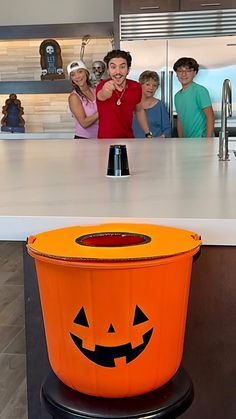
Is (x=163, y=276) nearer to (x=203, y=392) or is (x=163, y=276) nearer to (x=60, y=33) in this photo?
(x=203, y=392)

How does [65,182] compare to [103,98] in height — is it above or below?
below

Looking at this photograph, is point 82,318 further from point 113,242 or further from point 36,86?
point 36,86

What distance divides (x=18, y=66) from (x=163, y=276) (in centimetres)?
543

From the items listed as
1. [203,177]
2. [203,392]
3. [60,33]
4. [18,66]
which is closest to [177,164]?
[203,177]

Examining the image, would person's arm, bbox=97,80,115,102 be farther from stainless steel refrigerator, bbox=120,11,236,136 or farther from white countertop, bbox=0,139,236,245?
stainless steel refrigerator, bbox=120,11,236,136

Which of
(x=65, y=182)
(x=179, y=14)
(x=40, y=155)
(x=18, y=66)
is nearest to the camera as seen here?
(x=65, y=182)

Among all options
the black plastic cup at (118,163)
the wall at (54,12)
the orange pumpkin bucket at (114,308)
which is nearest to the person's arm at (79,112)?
the wall at (54,12)

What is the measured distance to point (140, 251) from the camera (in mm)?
887

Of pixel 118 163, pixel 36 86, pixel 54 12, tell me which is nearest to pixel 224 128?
pixel 118 163

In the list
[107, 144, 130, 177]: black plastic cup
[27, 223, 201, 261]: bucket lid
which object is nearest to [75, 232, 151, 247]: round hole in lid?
[27, 223, 201, 261]: bucket lid

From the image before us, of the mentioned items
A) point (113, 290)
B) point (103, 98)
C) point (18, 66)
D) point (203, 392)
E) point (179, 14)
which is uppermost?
point (179, 14)

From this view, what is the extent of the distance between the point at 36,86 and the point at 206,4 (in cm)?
182

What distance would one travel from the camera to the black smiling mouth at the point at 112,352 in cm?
91

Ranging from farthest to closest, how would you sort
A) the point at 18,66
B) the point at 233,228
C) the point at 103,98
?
the point at 18,66
the point at 103,98
the point at 233,228
